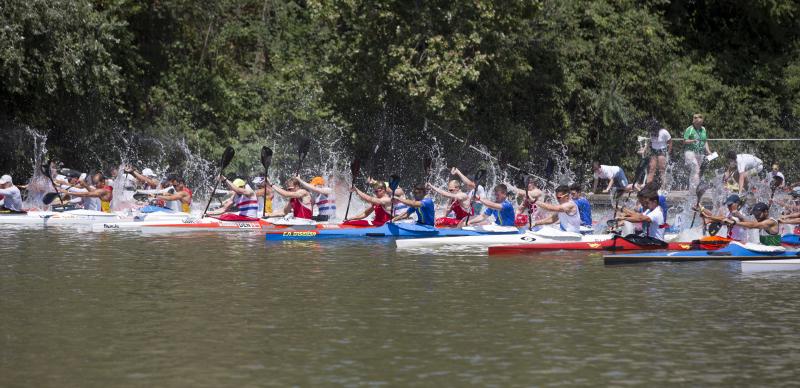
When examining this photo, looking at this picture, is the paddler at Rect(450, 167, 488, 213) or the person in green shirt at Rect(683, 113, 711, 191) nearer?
the paddler at Rect(450, 167, 488, 213)

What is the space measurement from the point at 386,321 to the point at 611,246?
7465 millimetres

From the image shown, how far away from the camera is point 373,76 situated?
109 ft

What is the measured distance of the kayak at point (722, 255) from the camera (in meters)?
18.2

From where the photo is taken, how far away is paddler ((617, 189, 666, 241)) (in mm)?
19609

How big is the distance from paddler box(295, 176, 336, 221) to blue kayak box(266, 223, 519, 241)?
5.96ft

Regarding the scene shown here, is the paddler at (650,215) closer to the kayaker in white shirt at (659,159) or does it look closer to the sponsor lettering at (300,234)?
the sponsor lettering at (300,234)

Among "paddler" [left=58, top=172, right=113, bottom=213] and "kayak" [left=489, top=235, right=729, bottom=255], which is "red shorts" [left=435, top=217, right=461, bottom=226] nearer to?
"kayak" [left=489, top=235, right=729, bottom=255]

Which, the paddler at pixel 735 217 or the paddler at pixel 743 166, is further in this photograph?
the paddler at pixel 743 166

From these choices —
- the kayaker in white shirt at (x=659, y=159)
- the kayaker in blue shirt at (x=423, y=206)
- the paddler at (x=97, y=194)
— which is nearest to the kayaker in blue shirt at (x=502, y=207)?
the kayaker in blue shirt at (x=423, y=206)

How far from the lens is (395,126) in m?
34.8

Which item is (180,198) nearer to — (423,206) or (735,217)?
(423,206)

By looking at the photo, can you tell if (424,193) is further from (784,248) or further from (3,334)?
(3,334)

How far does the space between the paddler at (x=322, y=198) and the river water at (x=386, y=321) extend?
5.20 metres

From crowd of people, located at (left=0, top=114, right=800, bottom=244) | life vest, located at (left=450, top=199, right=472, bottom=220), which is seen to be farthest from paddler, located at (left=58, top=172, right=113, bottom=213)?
life vest, located at (left=450, top=199, right=472, bottom=220)
